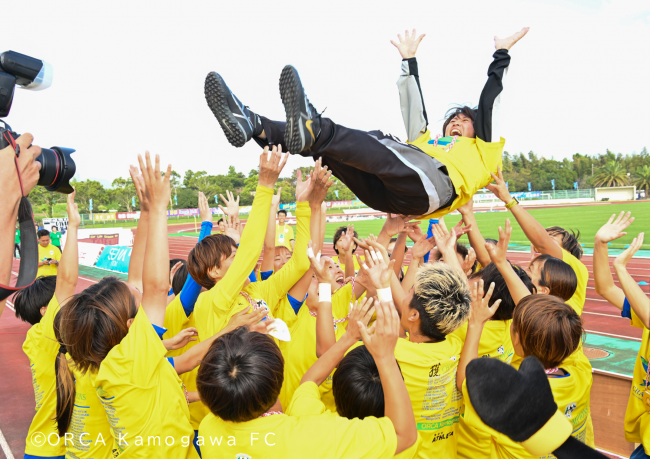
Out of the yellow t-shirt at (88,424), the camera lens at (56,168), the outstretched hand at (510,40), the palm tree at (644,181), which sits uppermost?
the palm tree at (644,181)

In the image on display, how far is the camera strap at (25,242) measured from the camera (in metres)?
1.62

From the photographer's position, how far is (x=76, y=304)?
175 cm

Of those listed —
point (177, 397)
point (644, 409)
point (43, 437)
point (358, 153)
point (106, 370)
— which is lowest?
point (43, 437)

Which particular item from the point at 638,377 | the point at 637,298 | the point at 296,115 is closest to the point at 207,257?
the point at 296,115

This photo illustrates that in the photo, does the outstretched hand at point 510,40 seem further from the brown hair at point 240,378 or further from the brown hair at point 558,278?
the brown hair at point 240,378

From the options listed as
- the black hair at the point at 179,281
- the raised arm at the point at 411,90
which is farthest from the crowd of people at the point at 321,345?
the black hair at the point at 179,281

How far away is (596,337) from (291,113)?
5478 millimetres

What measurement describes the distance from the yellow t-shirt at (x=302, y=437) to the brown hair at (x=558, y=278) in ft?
5.60

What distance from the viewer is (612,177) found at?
172 ft

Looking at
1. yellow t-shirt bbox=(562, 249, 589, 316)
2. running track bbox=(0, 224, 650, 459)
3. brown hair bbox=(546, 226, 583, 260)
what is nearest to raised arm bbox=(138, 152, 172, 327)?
yellow t-shirt bbox=(562, 249, 589, 316)

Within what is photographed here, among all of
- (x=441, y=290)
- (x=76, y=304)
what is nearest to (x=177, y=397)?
(x=76, y=304)

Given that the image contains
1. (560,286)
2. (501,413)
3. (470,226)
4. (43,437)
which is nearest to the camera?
(501,413)

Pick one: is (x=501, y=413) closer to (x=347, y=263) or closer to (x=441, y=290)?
(x=441, y=290)

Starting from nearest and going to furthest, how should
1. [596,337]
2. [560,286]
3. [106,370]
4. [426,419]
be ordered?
[106,370]
[426,419]
[560,286]
[596,337]
